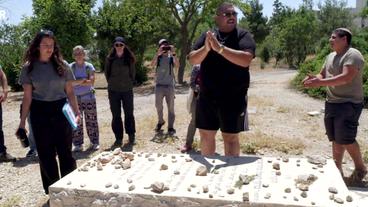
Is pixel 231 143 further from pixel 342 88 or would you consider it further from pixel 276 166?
pixel 342 88

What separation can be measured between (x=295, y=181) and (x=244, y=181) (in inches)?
14.5

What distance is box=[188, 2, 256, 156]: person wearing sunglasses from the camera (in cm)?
399

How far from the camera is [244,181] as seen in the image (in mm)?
3143

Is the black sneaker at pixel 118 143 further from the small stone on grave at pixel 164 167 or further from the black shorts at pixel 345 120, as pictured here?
the small stone on grave at pixel 164 167

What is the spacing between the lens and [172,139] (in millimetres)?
7719

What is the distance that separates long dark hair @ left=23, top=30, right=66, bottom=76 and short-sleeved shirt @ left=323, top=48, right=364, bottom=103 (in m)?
2.87

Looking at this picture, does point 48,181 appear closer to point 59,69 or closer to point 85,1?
point 59,69

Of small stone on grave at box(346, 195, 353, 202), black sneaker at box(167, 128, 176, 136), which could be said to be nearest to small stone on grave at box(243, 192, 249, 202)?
small stone on grave at box(346, 195, 353, 202)

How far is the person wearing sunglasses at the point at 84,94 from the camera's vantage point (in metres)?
6.68

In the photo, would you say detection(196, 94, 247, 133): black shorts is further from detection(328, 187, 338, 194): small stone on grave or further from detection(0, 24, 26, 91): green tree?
detection(0, 24, 26, 91): green tree

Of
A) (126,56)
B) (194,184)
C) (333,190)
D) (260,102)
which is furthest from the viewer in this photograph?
(260,102)

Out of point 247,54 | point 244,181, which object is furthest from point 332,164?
point 247,54

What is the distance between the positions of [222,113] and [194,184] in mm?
1151

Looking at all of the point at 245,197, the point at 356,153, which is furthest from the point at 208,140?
the point at 356,153
